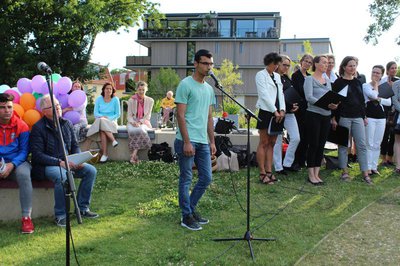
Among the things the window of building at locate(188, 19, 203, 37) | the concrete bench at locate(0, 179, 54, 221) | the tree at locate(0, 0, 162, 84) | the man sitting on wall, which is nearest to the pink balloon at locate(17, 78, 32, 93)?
the man sitting on wall

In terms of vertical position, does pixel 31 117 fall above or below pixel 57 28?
below

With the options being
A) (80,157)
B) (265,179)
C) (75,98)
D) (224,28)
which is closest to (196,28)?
(224,28)

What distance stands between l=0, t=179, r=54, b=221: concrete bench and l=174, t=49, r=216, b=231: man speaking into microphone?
65.1 inches

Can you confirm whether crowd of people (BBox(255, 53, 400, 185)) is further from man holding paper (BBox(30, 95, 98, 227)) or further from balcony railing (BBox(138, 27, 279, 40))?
balcony railing (BBox(138, 27, 279, 40))

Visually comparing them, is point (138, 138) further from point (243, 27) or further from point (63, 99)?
point (243, 27)

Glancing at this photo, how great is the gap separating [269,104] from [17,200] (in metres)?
3.79

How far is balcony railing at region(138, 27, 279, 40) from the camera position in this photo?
50250 mm

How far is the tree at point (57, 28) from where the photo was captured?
2041cm

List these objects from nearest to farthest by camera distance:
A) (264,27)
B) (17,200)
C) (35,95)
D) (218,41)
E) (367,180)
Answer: (17,200) → (35,95) → (367,180) → (264,27) → (218,41)

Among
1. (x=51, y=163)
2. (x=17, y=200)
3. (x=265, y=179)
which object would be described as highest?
(x=51, y=163)

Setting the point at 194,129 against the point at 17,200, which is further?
the point at 17,200

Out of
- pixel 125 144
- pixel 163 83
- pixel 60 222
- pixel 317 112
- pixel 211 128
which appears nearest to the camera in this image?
pixel 60 222

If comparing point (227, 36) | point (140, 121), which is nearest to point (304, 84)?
point (140, 121)

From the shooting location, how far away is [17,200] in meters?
5.11
